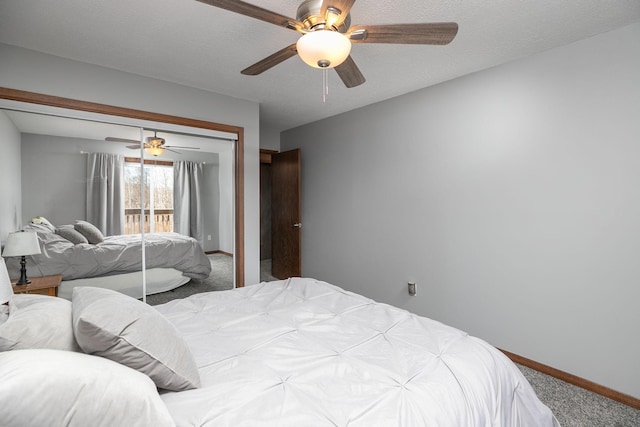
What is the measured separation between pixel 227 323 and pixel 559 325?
2499mm

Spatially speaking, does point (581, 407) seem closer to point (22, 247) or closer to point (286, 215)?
point (286, 215)

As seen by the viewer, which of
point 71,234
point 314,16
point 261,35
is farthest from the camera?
point 71,234

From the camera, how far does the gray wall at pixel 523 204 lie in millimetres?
2207

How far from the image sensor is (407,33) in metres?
1.69

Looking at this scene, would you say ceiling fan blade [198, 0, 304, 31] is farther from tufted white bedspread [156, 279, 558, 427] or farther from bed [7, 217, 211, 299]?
bed [7, 217, 211, 299]

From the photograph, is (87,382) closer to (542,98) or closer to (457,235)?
(457,235)

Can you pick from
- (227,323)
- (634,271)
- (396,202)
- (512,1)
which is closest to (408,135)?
(396,202)

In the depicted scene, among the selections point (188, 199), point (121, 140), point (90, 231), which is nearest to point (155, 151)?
point (121, 140)

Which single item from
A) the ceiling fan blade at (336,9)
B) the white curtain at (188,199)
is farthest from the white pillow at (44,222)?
the ceiling fan blade at (336,9)

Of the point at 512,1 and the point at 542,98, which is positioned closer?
the point at 512,1

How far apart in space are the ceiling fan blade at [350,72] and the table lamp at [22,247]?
8.41 feet

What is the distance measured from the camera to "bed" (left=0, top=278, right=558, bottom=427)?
0.79 metres

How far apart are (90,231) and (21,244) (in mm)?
534

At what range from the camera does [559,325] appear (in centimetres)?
248
